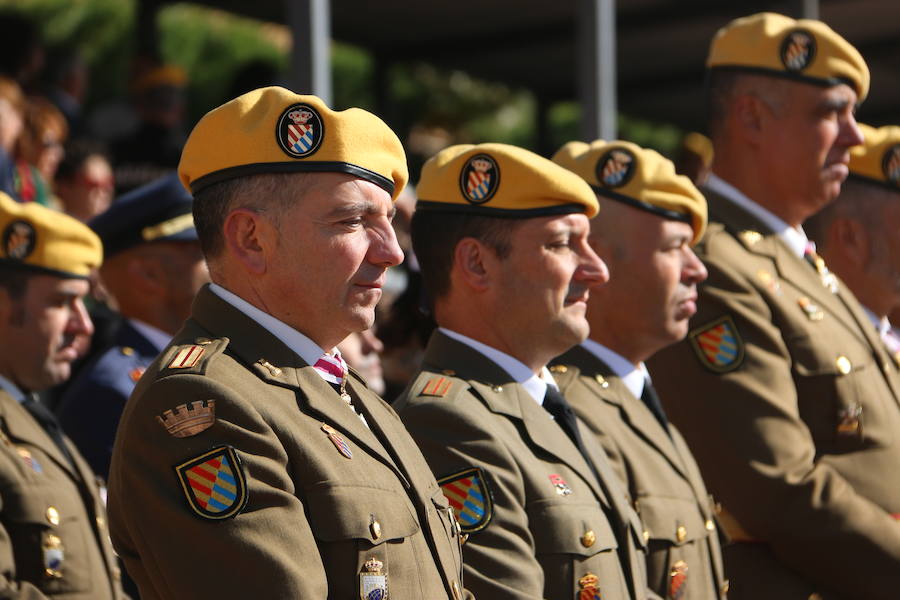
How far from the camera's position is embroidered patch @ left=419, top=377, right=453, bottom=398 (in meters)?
3.55

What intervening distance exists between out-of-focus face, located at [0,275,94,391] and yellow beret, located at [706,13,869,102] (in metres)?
2.24

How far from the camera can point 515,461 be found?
3.46m

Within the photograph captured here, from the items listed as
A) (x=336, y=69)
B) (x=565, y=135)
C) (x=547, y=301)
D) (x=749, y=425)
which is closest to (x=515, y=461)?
(x=547, y=301)

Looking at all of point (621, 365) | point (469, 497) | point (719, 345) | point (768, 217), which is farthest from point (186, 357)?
point (768, 217)

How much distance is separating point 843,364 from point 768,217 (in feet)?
1.89

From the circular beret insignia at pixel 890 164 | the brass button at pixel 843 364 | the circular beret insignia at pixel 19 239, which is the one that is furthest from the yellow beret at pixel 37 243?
the circular beret insignia at pixel 890 164

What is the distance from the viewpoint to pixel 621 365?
14.3ft

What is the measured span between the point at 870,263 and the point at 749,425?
1.30 metres

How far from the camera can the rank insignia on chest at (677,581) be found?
13.1ft

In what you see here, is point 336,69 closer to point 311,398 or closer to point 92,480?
point 92,480

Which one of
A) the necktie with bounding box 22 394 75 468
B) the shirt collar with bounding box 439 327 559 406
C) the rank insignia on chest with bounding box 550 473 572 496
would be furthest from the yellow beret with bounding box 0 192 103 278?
the rank insignia on chest with bounding box 550 473 572 496

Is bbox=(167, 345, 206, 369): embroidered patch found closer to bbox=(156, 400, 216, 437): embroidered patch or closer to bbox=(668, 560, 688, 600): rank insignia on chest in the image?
bbox=(156, 400, 216, 437): embroidered patch

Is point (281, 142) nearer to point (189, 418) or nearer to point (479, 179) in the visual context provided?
point (189, 418)

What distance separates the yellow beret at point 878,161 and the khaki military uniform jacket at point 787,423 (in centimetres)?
75
